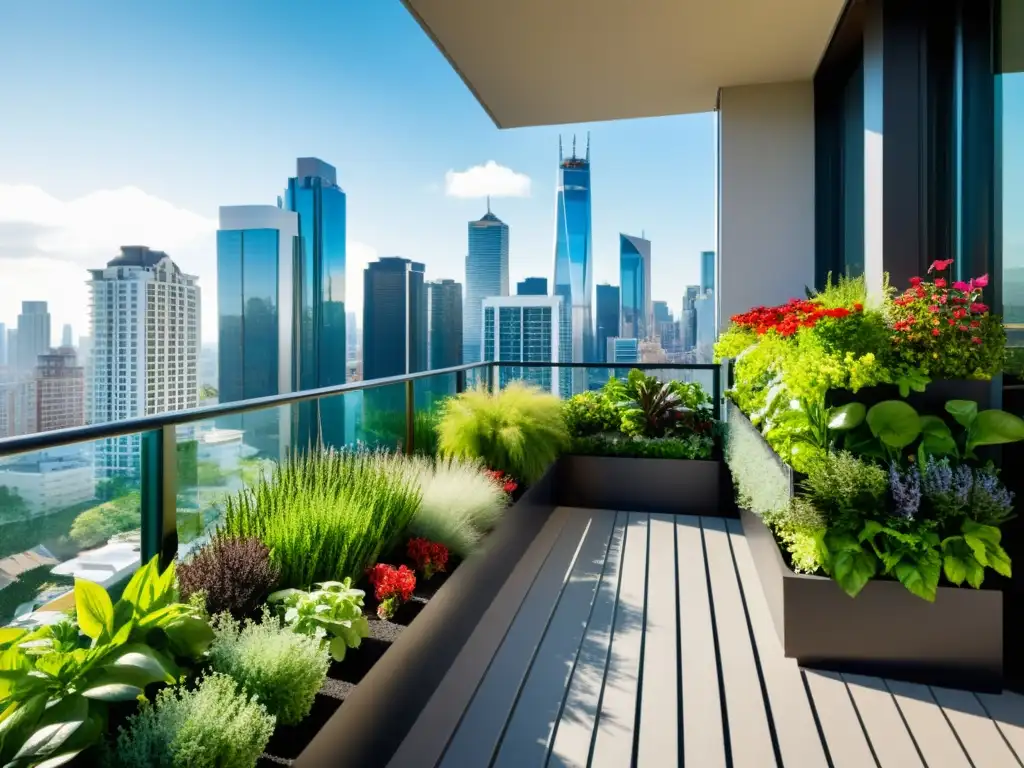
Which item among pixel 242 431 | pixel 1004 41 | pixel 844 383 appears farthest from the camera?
pixel 1004 41

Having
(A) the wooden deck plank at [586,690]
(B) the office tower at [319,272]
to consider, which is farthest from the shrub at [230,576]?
(B) the office tower at [319,272]

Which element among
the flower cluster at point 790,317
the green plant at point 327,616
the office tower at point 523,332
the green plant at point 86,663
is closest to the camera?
the green plant at point 86,663

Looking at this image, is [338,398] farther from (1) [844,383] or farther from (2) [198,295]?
(2) [198,295]

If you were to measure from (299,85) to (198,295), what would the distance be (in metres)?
8.00

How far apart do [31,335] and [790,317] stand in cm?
784

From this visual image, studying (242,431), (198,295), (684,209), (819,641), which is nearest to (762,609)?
(819,641)

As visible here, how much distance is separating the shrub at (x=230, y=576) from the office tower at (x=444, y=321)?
17.7 ft

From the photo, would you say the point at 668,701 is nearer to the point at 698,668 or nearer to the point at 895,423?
the point at 698,668

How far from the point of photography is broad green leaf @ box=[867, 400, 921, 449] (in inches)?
89.0

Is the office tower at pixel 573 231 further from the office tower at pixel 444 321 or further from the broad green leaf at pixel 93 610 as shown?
the broad green leaf at pixel 93 610

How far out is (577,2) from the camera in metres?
3.56

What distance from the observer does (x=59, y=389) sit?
5.53 meters

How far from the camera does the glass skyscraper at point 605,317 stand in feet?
19.3

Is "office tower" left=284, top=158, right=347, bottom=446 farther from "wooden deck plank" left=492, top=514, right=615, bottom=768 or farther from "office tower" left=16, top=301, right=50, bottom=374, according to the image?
"wooden deck plank" left=492, top=514, right=615, bottom=768
